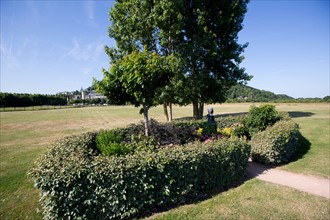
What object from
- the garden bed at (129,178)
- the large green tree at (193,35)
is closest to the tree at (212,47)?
the large green tree at (193,35)

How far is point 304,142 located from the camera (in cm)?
1077

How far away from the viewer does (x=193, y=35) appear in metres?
16.6

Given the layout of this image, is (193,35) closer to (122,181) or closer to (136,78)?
(136,78)

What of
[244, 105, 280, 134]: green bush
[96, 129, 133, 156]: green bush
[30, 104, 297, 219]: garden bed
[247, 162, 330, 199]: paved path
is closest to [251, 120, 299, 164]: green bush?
[247, 162, 330, 199]: paved path

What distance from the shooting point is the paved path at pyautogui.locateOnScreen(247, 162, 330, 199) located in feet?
18.6

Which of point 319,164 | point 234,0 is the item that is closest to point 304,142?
point 319,164

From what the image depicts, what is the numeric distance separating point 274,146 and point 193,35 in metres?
12.0

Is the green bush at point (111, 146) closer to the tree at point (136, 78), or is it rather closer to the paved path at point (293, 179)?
the tree at point (136, 78)

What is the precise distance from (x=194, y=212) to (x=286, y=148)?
5.31 m

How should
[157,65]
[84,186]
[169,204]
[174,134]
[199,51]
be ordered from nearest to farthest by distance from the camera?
1. [84,186]
2. [169,204]
3. [157,65]
4. [174,134]
5. [199,51]

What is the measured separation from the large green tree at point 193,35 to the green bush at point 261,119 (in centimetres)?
618

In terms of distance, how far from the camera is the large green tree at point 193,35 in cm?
1608

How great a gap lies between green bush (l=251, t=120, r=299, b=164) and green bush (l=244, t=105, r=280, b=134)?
2788 millimetres

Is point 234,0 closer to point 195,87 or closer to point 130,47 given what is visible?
point 195,87
